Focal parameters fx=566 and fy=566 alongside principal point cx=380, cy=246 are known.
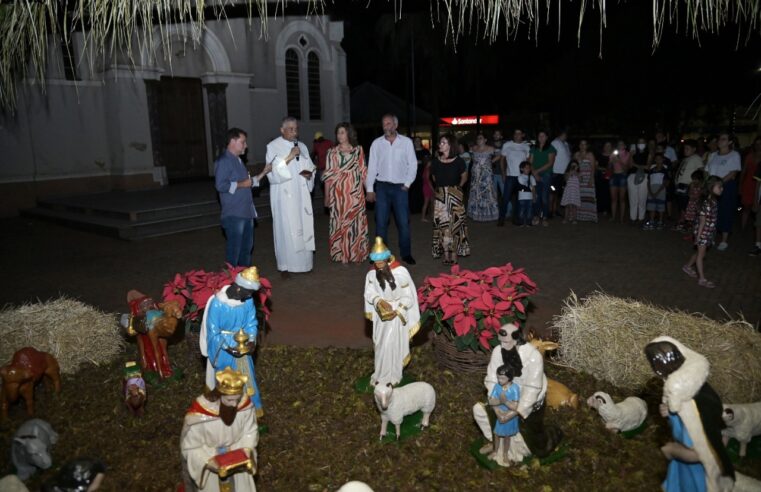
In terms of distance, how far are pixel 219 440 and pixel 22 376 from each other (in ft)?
7.66

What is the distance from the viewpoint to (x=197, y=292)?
15.8ft

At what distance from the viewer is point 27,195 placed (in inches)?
556

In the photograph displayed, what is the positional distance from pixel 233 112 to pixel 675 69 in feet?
60.4

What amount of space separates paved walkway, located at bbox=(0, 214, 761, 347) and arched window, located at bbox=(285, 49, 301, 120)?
9.06m

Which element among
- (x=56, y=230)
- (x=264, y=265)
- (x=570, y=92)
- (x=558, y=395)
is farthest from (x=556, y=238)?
(x=570, y=92)

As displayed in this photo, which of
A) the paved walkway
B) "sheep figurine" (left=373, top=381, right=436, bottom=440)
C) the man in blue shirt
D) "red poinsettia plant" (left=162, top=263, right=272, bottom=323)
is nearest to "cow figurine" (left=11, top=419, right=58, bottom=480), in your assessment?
"red poinsettia plant" (left=162, top=263, right=272, bottom=323)

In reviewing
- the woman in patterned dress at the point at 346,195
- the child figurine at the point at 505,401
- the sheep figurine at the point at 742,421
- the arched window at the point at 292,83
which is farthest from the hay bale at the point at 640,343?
the arched window at the point at 292,83

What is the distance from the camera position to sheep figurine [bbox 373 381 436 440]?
3.66 metres

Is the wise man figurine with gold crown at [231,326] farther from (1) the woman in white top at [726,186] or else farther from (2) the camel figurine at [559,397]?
(1) the woman in white top at [726,186]

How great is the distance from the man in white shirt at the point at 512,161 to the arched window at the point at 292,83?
33.7 ft

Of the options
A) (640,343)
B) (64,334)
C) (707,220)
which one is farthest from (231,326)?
(707,220)

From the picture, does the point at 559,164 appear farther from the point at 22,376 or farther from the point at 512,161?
the point at 22,376

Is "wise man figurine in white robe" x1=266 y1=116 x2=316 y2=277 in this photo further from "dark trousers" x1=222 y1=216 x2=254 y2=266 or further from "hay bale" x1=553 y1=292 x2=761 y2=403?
"hay bale" x1=553 y1=292 x2=761 y2=403

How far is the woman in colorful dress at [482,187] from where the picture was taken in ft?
37.9
